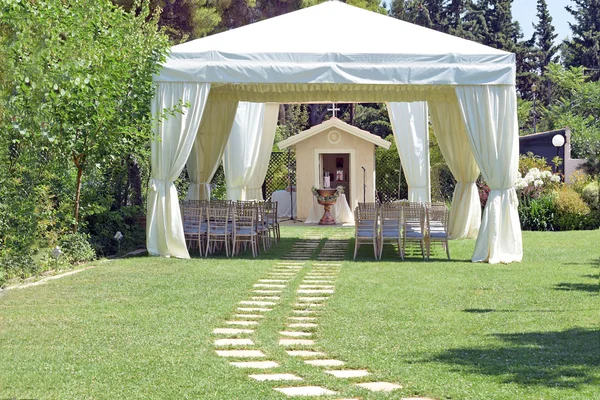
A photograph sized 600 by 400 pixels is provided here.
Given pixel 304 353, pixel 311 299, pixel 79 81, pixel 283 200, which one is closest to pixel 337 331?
pixel 304 353

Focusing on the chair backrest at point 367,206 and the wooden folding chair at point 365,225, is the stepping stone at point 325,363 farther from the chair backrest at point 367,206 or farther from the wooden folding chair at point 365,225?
the chair backrest at point 367,206

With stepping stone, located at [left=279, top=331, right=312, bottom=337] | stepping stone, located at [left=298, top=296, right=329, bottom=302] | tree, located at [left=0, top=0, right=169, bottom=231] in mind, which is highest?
tree, located at [left=0, top=0, right=169, bottom=231]

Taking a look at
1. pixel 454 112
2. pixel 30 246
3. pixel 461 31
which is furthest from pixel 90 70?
pixel 461 31

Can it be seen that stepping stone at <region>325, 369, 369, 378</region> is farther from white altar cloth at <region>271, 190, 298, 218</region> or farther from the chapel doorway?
the chapel doorway

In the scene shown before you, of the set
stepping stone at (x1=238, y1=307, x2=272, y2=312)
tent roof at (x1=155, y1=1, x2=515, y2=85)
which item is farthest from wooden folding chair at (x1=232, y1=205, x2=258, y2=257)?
stepping stone at (x1=238, y1=307, x2=272, y2=312)

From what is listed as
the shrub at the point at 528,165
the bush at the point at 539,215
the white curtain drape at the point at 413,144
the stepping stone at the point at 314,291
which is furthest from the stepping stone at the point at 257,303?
the shrub at the point at 528,165

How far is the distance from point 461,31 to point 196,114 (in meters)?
31.3

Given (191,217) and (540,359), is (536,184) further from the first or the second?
(540,359)

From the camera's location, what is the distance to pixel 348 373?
5879mm

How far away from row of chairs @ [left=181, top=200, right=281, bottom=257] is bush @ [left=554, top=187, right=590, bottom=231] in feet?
26.1

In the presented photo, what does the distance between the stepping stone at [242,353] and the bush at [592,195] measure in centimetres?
1436

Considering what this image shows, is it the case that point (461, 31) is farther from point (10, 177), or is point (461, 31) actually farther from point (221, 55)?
point (10, 177)

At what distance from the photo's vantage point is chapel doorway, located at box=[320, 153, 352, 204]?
2341 centimetres

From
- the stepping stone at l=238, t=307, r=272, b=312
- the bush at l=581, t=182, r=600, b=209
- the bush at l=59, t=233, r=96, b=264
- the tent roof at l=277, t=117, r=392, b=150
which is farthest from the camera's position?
the tent roof at l=277, t=117, r=392, b=150
